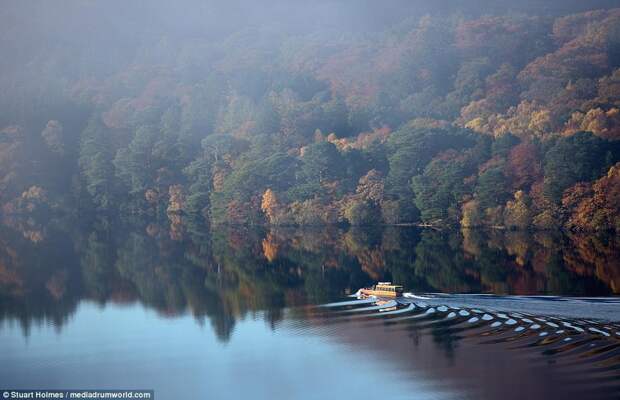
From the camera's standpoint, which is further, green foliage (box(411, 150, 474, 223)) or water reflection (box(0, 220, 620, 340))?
green foliage (box(411, 150, 474, 223))

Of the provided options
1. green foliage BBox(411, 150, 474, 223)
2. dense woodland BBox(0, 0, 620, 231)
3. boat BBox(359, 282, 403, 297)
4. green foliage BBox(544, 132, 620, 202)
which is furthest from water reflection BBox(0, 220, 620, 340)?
dense woodland BBox(0, 0, 620, 231)

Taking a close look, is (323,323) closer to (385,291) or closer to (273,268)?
(385,291)

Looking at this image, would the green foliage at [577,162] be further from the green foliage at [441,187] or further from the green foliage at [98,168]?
the green foliage at [98,168]

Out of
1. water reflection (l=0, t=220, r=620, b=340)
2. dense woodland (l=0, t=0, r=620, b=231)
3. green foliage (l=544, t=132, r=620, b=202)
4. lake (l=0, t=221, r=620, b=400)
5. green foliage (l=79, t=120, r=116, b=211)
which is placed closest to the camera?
lake (l=0, t=221, r=620, b=400)

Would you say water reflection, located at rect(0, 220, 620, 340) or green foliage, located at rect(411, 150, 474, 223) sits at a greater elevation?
green foliage, located at rect(411, 150, 474, 223)

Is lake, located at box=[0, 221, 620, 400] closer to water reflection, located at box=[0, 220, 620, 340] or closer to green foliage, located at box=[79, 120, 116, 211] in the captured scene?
water reflection, located at box=[0, 220, 620, 340]

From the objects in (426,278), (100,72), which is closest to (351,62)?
(100,72)
